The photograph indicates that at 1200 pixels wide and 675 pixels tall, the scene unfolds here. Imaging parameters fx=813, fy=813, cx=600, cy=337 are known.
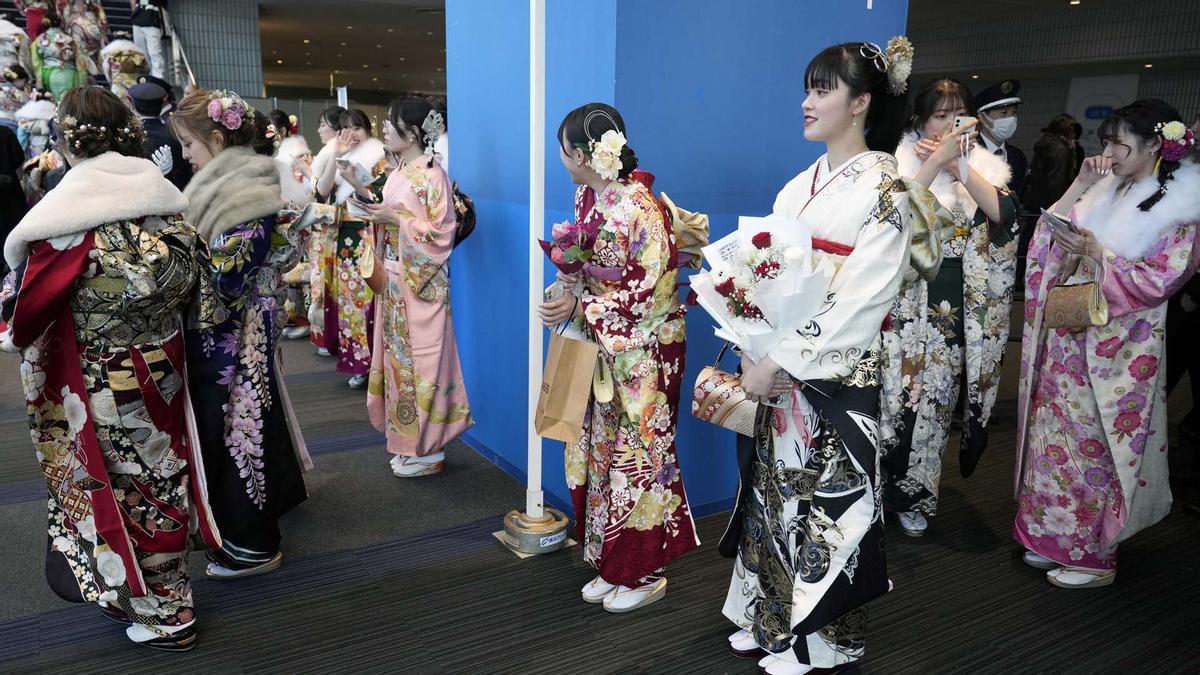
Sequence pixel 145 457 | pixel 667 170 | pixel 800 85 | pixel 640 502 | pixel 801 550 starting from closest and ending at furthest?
pixel 801 550 < pixel 145 457 < pixel 640 502 < pixel 667 170 < pixel 800 85

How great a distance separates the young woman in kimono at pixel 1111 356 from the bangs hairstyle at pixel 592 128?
1501 millimetres

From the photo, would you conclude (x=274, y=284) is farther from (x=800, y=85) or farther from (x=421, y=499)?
(x=800, y=85)

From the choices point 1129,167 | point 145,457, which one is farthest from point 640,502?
point 1129,167

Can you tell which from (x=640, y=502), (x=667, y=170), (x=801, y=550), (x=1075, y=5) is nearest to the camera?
(x=801, y=550)

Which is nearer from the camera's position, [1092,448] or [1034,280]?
[1092,448]

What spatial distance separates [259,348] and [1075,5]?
11380 millimetres

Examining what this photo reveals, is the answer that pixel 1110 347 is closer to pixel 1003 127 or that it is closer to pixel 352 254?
pixel 1003 127

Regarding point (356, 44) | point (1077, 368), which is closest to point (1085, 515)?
point (1077, 368)

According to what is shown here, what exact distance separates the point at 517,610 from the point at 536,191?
1324mm

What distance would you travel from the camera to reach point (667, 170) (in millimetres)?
2893

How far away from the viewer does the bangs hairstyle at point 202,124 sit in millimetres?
2590

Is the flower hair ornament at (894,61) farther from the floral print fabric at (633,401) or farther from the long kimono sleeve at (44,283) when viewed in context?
the long kimono sleeve at (44,283)

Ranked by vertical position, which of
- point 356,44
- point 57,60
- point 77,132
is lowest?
point 77,132

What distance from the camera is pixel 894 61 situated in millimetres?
1959
